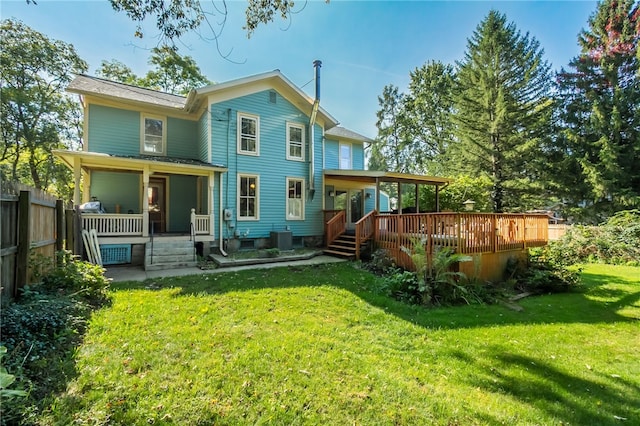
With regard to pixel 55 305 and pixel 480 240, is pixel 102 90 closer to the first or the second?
pixel 55 305

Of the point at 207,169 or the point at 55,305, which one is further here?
the point at 207,169

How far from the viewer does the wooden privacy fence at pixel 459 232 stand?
7.42 meters

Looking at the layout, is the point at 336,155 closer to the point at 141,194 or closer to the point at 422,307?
the point at 141,194

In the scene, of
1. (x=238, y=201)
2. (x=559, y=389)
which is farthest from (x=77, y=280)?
(x=559, y=389)

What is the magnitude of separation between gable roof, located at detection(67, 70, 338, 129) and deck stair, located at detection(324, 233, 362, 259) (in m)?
5.48

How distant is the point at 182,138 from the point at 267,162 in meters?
3.80

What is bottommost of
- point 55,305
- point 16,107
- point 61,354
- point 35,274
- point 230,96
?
point 61,354

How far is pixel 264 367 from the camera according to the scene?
3.18m

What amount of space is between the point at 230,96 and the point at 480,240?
32.4ft

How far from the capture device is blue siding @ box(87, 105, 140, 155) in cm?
1050

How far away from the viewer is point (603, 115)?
1803 centimetres

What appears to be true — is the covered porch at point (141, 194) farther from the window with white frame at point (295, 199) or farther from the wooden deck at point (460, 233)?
the wooden deck at point (460, 233)

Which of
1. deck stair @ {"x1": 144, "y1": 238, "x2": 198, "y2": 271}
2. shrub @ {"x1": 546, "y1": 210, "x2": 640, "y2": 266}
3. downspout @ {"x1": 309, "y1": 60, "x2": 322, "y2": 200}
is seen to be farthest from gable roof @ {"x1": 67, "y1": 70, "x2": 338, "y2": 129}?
shrub @ {"x1": 546, "y1": 210, "x2": 640, "y2": 266}

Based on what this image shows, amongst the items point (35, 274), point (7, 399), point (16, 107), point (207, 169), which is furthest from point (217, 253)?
point (16, 107)
